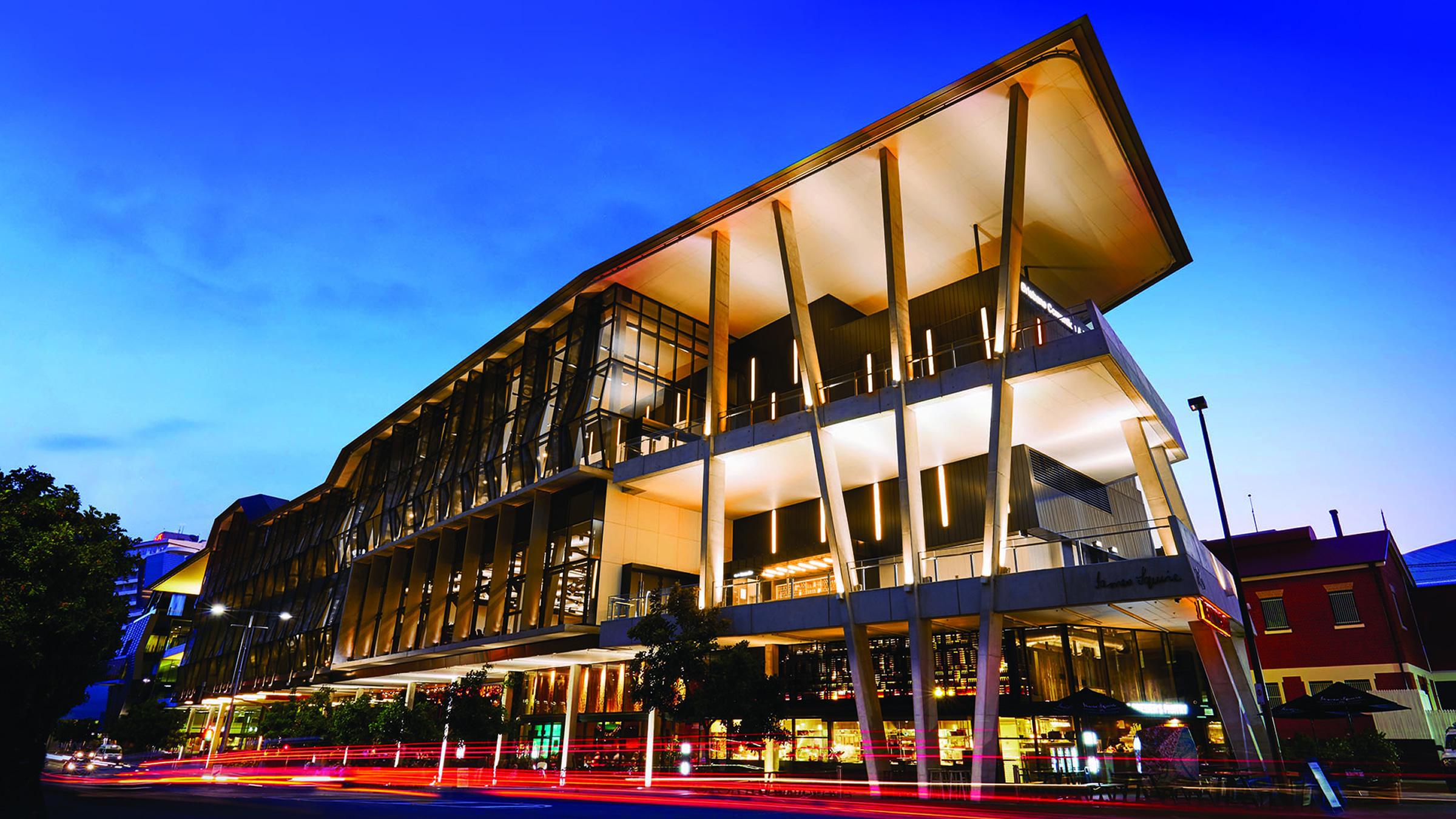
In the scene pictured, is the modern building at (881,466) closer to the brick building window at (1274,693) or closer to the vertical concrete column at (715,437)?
the vertical concrete column at (715,437)

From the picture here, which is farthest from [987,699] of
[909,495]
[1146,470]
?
[1146,470]

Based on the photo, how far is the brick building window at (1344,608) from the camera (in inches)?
1486

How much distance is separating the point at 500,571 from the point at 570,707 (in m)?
7.44

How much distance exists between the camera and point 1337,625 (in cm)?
3800

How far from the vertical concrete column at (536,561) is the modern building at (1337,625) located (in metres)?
32.8

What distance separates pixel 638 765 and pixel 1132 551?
19336 millimetres

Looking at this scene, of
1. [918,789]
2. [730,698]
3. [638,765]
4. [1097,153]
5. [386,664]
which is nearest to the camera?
[918,789]

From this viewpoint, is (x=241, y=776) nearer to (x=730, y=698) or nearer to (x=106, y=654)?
(x=106, y=654)

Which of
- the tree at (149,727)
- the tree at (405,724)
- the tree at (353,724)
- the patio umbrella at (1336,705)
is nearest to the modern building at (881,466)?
the patio umbrella at (1336,705)

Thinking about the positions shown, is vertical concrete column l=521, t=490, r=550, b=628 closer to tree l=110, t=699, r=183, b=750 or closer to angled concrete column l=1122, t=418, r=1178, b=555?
angled concrete column l=1122, t=418, r=1178, b=555

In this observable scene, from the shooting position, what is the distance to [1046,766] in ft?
83.7

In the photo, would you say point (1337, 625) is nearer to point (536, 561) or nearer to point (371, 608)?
point (536, 561)

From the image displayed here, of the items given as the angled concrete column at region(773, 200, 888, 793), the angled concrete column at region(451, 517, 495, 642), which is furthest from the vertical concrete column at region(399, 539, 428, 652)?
the angled concrete column at region(773, 200, 888, 793)

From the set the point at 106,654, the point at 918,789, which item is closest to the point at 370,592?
the point at 106,654
